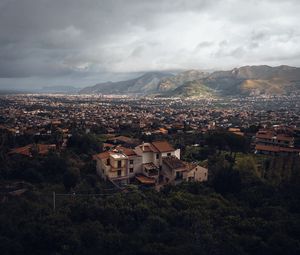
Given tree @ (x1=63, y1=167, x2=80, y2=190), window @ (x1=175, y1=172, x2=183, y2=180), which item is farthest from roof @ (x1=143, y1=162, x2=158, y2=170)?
tree @ (x1=63, y1=167, x2=80, y2=190)

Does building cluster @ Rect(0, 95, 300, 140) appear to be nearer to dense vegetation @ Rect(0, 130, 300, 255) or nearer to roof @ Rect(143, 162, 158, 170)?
roof @ Rect(143, 162, 158, 170)

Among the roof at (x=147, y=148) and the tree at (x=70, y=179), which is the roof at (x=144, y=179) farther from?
the tree at (x=70, y=179)

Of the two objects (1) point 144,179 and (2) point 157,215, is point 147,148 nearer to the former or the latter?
(1) point 144,179

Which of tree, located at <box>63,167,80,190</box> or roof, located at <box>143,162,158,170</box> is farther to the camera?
roof, located at <box>143,162,158,170</box>

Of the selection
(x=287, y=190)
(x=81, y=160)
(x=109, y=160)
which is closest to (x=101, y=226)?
(x=109, y=160)

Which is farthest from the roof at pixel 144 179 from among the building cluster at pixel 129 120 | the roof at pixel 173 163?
the building cluster at pixel 129 120

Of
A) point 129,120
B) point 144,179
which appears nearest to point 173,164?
point 144,179

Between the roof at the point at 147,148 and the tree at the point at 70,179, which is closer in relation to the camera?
the tree at the point at 70,179
